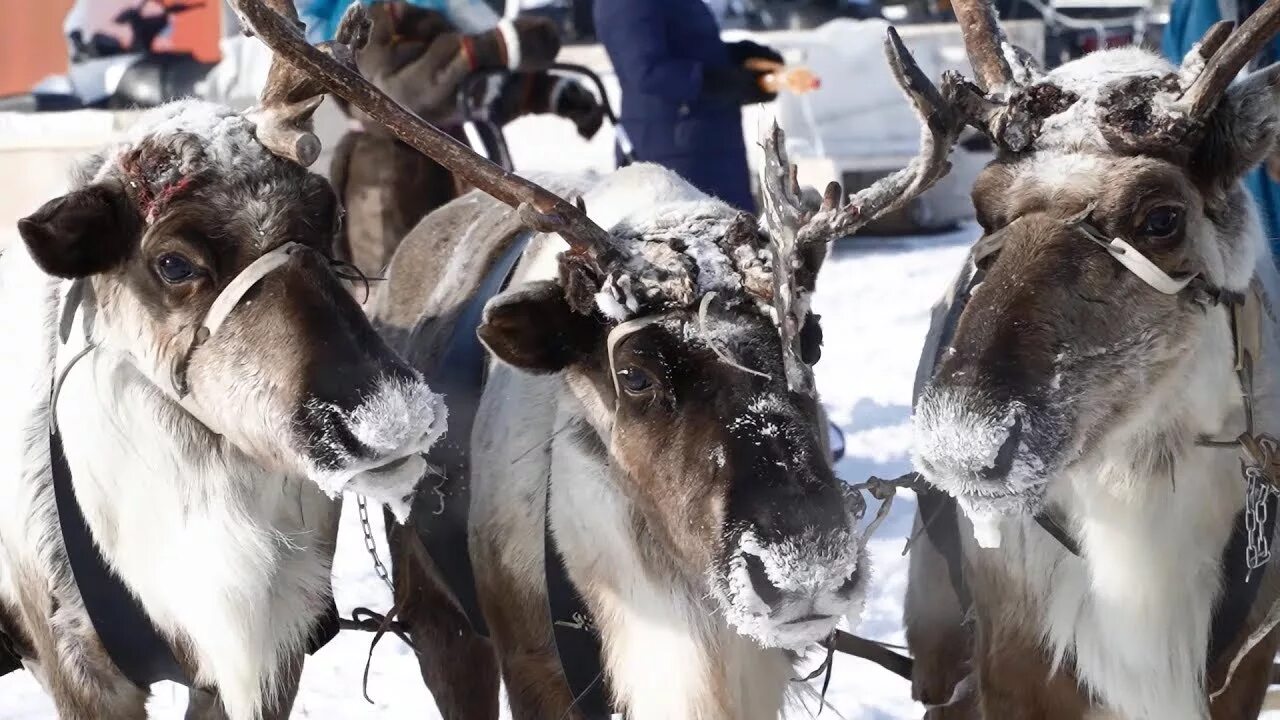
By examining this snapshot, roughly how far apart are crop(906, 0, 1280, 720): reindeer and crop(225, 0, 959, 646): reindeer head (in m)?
0.23

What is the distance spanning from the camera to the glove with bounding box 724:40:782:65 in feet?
19.0

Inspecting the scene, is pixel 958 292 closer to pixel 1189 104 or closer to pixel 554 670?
pixel 1189 104

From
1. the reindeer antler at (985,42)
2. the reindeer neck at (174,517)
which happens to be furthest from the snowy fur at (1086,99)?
the reindeer neck at (174,517)

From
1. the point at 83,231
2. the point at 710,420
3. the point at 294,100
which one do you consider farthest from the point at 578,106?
the point at 710,420

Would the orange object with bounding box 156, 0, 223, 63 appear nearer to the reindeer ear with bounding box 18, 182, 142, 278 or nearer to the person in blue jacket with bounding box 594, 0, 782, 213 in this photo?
the person in blue jacket with bounding box 594, 0, 782, 213

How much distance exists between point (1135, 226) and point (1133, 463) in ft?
1.53

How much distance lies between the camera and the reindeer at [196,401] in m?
2.84

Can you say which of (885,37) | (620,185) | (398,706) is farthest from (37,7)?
(885,37)

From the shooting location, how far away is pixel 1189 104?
268 centimetres

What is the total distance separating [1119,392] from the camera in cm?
266

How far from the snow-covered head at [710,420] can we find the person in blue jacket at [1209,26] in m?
2.23

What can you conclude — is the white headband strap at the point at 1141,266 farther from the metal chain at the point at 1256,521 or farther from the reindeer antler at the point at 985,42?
the reindeer antler at the point at 985,42

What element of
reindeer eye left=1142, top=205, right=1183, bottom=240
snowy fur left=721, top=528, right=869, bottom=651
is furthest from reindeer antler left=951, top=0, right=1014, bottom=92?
snowy fur left=721, top=528, right=869, bottom=651

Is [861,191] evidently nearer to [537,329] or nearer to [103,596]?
[537,329]
